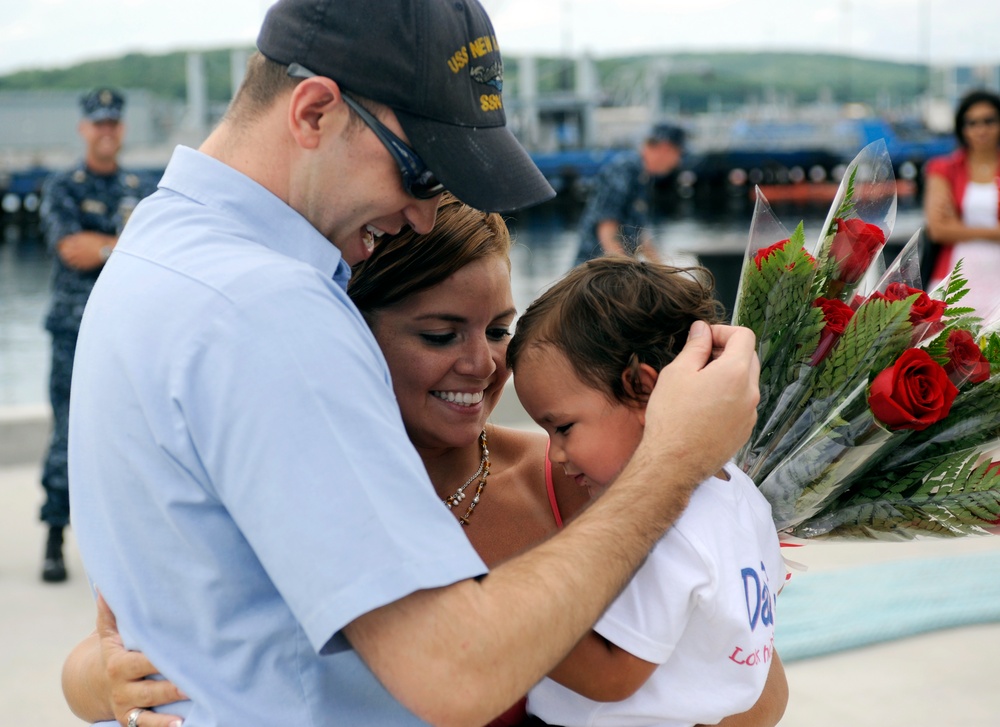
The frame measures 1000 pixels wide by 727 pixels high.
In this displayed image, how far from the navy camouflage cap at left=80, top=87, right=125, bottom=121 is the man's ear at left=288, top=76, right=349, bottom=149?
3.72m

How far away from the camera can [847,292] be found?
1.64 meters

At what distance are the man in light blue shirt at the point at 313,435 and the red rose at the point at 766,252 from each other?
0.37 metres

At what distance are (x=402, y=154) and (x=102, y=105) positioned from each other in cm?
389

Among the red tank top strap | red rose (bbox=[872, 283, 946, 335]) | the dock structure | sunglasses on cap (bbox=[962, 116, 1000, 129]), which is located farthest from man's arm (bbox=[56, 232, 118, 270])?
the dock structure

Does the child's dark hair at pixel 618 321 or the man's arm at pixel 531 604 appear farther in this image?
the child's dark hair at pixel 618 321

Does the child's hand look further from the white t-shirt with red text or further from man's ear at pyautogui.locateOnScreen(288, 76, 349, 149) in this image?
man's ear at pyautogui.locateOnScreen(288, 76, 349, 149)

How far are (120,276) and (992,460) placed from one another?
1217 mm

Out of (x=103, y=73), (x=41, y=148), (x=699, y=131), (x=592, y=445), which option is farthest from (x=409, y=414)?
(x=103, y=73)

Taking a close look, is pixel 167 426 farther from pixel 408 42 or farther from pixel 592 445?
pixel 592 445

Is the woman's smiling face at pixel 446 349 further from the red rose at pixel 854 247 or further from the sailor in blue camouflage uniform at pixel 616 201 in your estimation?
the sailor in blue camouflage uniform at pixel 616 201

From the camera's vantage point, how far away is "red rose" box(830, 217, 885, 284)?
5.26 feet

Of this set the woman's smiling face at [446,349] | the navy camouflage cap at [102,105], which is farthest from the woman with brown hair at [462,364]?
the navy camouflage cap at [102,105]

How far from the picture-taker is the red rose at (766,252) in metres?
1.58

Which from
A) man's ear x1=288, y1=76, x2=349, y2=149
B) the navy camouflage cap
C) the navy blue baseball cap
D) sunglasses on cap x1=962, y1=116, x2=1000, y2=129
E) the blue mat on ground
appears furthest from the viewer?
the navy blue baseball cap
